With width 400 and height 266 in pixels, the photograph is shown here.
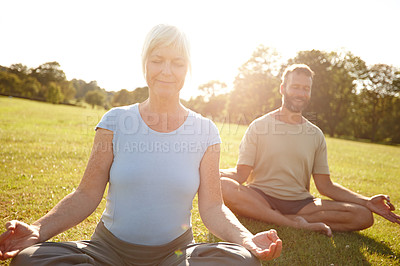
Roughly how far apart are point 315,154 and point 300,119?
0.68 m

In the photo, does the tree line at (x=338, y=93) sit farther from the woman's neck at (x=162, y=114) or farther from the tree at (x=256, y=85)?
the woman's neck at (x=162, y=114)

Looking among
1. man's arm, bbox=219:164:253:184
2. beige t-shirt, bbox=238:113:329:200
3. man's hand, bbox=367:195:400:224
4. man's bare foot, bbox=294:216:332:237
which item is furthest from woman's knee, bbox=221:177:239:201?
man's hand, bbox=367:195:400:224

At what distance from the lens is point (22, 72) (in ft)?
305

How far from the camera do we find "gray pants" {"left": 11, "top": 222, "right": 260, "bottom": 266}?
175 cm

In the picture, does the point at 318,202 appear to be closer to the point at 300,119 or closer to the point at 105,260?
the point at 300,119

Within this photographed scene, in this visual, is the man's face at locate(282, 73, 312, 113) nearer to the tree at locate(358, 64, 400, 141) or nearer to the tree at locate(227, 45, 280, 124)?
the tree at locate(227, 45, 280, 124)

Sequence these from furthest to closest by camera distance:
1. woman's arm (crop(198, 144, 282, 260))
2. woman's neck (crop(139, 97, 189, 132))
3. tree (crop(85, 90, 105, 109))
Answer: tree (crop(85, 90, 105, 109)) < woman's neck (crop(139, 97, 189, 132)) < woman's arm (crop(198, 144, 282, 260))

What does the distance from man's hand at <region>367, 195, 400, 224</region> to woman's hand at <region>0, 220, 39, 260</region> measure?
459 cm

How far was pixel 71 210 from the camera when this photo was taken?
2070 millimetres

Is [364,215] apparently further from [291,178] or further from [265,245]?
[265,245]

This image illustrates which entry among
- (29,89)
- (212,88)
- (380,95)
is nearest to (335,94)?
(380,95)

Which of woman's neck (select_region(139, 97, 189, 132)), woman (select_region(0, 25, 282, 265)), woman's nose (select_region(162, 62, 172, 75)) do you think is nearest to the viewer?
woman (select_region(0, 25, 282, 265))

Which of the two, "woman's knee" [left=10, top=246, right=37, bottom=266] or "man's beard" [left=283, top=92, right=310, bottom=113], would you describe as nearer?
"woman's knee" [left=10, top=246, right=37, bottom=266]

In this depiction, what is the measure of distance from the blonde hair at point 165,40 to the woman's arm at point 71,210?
76 centimetres
